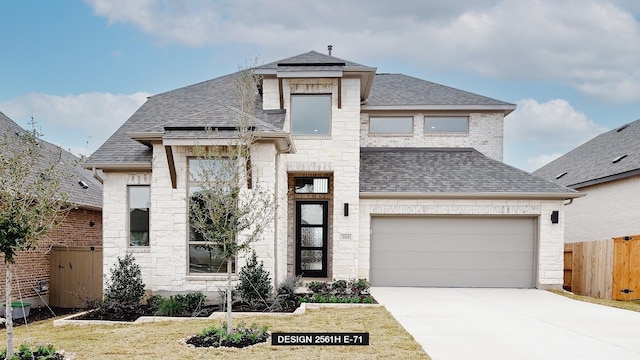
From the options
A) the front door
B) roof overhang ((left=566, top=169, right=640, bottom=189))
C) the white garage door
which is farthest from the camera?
roof overhang ((left=566, top=169, right=640, bottom=189))

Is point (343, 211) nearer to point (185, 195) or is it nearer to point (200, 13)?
point (185, 195)

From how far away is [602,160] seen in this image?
1545 centimetres

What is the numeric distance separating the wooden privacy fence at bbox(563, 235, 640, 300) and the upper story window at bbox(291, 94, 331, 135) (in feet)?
27.4

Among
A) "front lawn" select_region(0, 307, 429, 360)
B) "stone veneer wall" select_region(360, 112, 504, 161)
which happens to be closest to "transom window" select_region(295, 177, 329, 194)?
"stone veneer wall" select_region(360, 112, 504, 161)

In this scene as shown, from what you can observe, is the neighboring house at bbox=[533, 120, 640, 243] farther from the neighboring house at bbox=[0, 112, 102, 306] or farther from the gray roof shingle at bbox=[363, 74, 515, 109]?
the neighboring house at bbox=[0, 112, 102, 306]

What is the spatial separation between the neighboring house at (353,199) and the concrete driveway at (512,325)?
123 cm

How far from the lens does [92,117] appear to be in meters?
19.9

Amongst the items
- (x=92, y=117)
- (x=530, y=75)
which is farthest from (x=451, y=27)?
(x=92, y=117)

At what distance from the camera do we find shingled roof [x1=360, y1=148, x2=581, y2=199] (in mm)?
11391

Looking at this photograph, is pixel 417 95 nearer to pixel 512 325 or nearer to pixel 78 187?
pixel 512 325

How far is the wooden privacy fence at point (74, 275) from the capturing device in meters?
10.6

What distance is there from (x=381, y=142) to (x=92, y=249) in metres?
9.17

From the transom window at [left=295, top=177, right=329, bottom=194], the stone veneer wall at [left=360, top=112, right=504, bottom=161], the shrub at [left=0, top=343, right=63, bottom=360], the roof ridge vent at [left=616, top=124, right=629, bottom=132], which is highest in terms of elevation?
the roof ridge vent at [left=616, top=124, right=629, bottom=132]

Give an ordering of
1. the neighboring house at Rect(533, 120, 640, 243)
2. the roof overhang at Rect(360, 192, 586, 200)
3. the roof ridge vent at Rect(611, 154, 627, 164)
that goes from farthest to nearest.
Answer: the roof ridge vent at Rect(611, 154, 627, 164)
the neighboring house at Rect(533, 120, 640, 243)
the roof overhang at Rect(360, 192, 586, 200)
